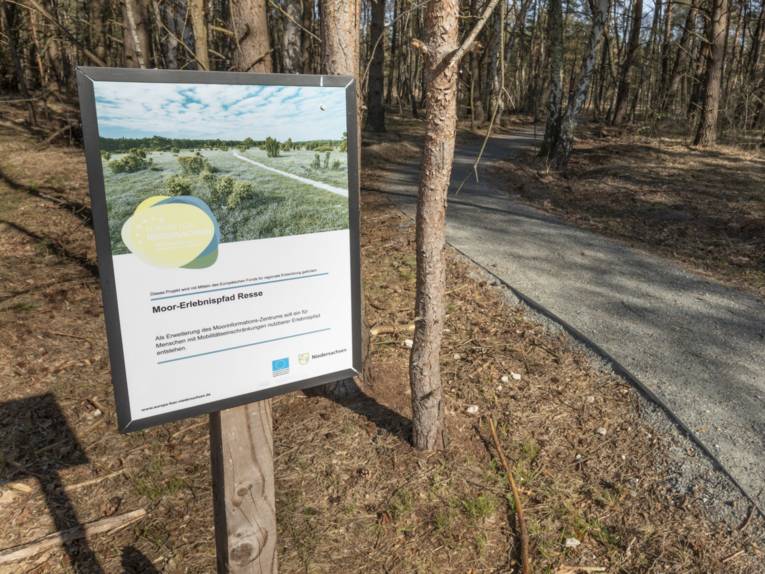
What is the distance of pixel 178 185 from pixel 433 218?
5.36ft

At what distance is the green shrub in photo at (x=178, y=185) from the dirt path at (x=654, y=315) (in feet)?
11.0

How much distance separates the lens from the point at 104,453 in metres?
3.77

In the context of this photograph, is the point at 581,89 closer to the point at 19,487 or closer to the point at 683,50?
the point at 683,50

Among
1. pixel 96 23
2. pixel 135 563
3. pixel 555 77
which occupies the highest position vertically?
pixel 96 23

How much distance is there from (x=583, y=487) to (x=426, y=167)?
2.01 metres

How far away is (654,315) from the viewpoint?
5461 mm

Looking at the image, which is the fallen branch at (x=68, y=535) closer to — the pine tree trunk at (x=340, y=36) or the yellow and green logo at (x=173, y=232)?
the yellow and green logo at (x=173, y=232)

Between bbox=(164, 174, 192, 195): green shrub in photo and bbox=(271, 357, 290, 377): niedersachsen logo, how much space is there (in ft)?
2.18

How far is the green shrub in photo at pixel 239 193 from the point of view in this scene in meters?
1.96

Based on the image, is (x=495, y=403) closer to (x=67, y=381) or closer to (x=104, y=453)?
(x=104, y=453)

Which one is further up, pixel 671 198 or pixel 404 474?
pixel 671 198

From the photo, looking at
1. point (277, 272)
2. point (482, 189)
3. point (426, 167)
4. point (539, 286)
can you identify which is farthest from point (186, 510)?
point (482, 189)

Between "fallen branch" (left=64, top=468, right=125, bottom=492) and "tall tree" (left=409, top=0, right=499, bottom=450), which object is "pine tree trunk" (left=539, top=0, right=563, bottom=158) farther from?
Result: "fallen branch" (left=64, top=468, right=125, bottom=492)

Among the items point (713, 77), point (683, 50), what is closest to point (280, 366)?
point (683, 50)
